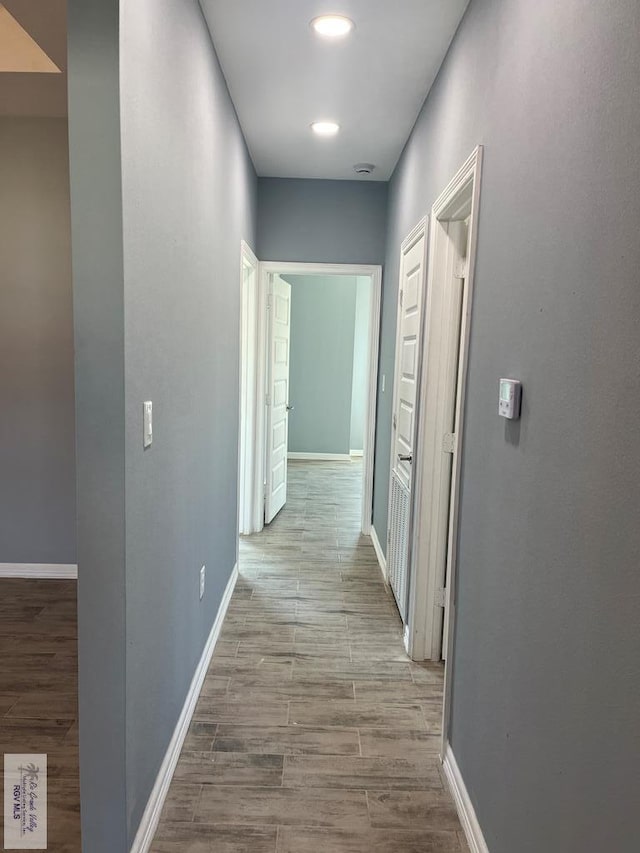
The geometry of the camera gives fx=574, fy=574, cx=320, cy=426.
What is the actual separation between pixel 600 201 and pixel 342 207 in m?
3.58

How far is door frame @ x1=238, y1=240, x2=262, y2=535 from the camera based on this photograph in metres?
4.22

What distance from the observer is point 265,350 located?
4.40m

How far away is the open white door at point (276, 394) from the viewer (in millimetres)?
4508

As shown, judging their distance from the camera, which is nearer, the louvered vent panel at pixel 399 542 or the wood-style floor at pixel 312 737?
the wood-style floor at pixel 312 737

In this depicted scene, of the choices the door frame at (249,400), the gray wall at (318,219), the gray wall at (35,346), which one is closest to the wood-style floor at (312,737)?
the door frame at (249,400)

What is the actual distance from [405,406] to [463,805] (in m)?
1.91

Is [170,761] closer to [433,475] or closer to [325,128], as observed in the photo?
[433,475]

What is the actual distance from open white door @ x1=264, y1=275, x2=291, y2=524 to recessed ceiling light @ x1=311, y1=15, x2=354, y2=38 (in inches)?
89.3

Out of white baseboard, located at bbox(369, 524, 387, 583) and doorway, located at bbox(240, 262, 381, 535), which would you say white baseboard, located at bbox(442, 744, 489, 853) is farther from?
doorway, located at bbox(240, 262, 381, 535)

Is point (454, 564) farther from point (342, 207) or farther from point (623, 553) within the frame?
point (342, 207)

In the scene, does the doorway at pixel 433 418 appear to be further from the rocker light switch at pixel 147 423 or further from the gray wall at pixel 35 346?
the gray wall at pixel 35 346

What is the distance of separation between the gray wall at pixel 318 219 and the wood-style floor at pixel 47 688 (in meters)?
2.78

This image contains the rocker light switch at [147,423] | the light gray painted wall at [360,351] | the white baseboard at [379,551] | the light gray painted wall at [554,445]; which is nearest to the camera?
the light gray painted wall at [554,445]

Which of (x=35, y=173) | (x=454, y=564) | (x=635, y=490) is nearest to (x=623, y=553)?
(x=635, y=490)
